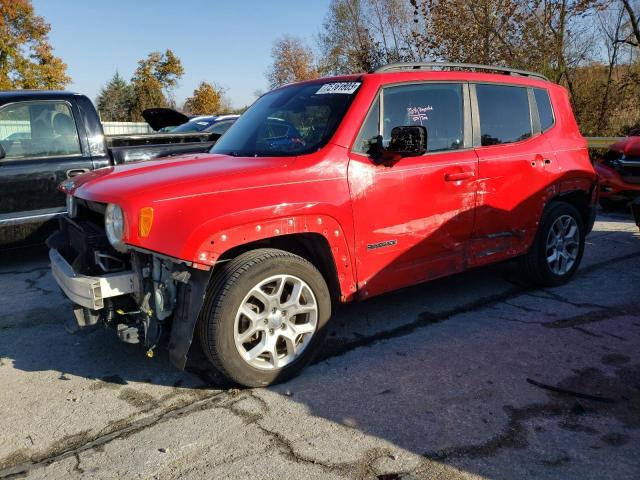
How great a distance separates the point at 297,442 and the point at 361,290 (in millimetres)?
1273

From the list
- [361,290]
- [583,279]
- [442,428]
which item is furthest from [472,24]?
[442,428]

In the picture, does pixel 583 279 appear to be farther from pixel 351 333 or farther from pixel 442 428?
pixel 442 428

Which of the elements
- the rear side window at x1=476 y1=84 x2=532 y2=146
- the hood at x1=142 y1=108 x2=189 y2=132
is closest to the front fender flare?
the rear side window at x1=476 y1=84 x2=532 y2=146

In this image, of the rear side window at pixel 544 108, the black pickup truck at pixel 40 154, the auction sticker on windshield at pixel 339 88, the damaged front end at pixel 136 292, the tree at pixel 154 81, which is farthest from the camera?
the tree at pixel 154 81

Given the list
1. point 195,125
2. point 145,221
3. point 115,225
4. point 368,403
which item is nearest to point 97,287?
point 115,225

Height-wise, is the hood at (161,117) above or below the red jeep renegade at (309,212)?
above

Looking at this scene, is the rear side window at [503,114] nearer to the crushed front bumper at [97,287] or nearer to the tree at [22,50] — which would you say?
the crushed front bumper at [97,287]

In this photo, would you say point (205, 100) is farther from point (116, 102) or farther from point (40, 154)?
point (40, 154)

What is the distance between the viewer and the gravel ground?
2.61 meters

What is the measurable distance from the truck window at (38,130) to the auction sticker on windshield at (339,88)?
10.8 ft

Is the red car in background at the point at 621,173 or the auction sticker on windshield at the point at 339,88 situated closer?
the auction sticker on windshield at the point at 339,88

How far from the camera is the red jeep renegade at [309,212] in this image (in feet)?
10.2

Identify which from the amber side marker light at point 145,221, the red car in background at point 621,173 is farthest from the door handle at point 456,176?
the red car in background at point 621,173

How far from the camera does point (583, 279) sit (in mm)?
5570
